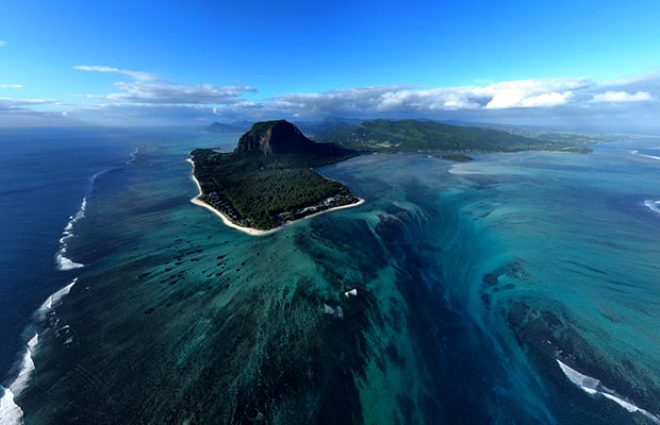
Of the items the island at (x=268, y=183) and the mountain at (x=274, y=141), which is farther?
the mountain at (x=274, y=141)

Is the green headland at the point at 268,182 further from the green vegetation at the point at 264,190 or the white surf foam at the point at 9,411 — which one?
the white surf foam at the point at 9,411

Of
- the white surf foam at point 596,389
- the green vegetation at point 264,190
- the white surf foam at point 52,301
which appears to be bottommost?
the white surf foam at point 596,389

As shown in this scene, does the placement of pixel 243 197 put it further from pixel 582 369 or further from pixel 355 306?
pixel 582 369

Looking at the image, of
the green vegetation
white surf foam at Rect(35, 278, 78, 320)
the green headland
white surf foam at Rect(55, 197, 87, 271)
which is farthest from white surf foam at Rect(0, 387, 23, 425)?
the green vegetation

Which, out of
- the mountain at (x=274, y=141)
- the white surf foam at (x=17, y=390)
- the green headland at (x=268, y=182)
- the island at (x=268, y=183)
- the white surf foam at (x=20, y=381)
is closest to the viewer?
the white surf foam at (x=17, y=390)

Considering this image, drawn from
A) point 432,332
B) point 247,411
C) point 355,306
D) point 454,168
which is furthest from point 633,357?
point 454,168

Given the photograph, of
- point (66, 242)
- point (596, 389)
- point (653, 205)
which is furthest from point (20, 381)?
point (653, 205)

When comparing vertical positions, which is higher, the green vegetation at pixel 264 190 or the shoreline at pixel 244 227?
the green vegetation at pixel 264 190

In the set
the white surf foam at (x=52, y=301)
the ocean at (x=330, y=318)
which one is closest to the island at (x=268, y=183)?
the ocean at (x=330, y=318)
